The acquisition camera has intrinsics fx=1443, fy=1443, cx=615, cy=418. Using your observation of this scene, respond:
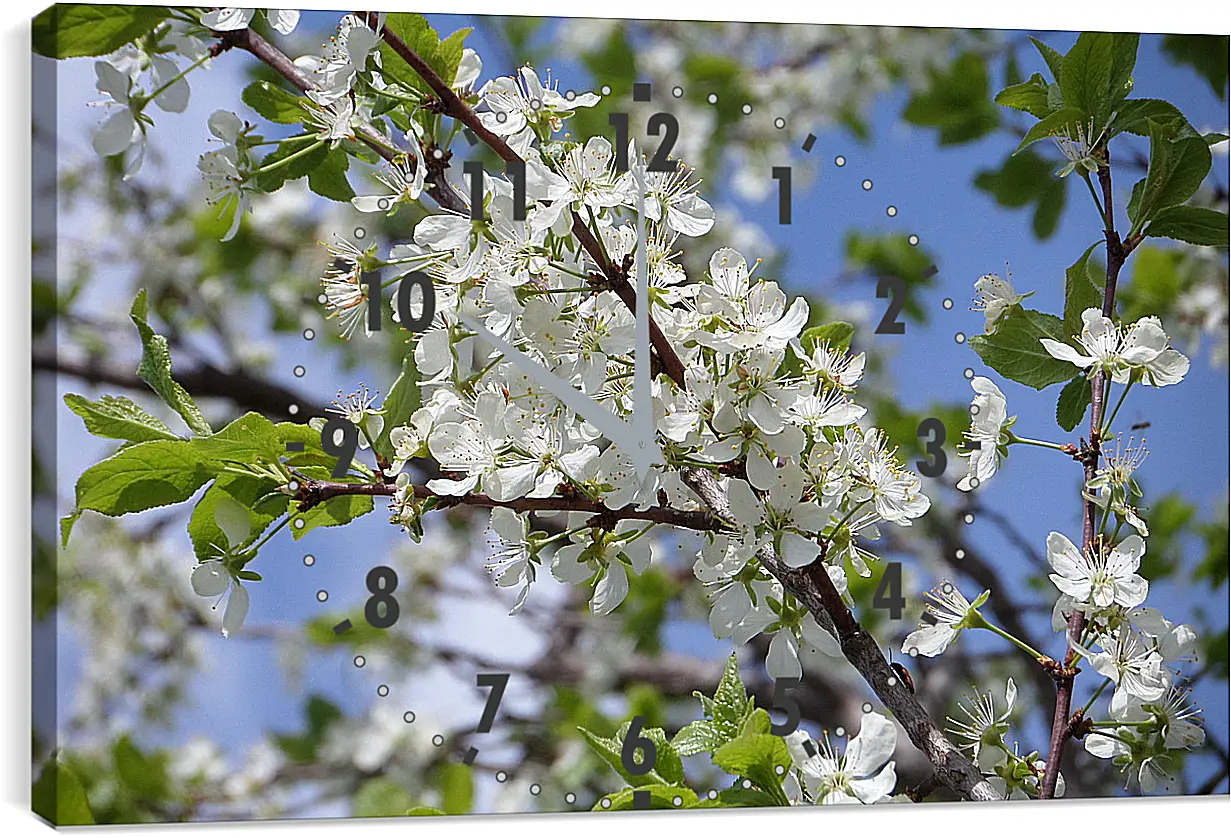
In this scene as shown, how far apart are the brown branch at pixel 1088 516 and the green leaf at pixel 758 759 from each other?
0.35 metres

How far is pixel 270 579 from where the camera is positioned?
6.00ft

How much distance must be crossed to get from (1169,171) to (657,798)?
108 centimetres

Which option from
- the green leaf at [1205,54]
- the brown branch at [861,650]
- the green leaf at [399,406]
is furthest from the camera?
the green leaf at [1205,54]

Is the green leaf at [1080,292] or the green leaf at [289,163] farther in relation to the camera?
the green leaf at [1080,292]

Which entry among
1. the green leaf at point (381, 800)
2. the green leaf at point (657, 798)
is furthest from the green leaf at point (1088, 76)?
the green leaf at point (381, 800)

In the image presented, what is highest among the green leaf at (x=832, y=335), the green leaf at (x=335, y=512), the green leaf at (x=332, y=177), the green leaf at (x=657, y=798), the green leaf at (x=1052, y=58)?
the green leaf at (x=1052, y=58)

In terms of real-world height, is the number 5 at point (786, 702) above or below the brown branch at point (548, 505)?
below

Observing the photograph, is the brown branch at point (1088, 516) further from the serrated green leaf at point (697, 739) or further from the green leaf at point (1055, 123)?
the serrated green leaf at point (697, 739)

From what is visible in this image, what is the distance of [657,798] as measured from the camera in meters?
1.87

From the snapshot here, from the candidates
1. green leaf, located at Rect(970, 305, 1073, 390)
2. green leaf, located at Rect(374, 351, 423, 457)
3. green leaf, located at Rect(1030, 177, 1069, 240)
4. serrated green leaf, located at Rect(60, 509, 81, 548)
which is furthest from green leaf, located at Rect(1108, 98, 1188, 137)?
serrated green leaf, located at Rect(60, 509, 81, 548)

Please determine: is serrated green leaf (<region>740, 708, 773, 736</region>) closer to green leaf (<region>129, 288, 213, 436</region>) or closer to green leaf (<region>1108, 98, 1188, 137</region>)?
green leaf (<region>129, 288, 213, 436</region>)

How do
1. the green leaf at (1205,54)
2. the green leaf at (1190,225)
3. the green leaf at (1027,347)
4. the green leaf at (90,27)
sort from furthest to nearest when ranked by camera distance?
the green leaf at (1205,54) < the green leaf at (1190,225) < the green leaf at (1027,347) < the green leaf at (90,27)

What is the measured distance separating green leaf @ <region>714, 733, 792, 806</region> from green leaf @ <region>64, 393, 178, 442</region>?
2.37 ft

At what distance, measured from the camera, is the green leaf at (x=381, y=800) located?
1.87 metres
